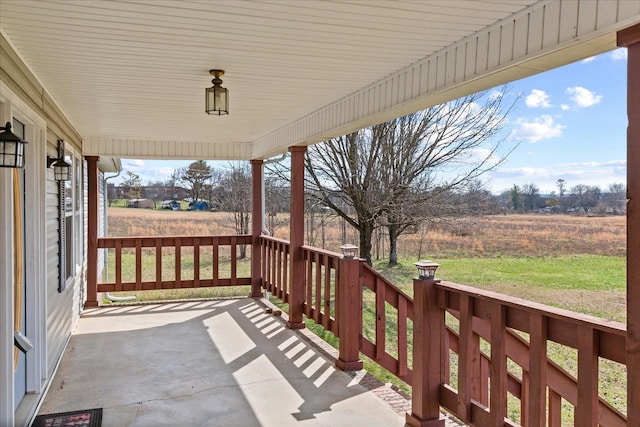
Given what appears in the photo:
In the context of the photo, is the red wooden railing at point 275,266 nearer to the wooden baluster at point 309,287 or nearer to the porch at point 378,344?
the porch at point 378,344

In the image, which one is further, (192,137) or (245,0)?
(192,137)

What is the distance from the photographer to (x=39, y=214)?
363cm

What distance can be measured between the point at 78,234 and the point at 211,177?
9425 millimetres

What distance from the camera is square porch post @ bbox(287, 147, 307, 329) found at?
559 centimetres

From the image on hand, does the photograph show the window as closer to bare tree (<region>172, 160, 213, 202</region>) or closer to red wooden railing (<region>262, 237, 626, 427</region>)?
red wooden railing (<region>262, 237, 626, 427</region>)

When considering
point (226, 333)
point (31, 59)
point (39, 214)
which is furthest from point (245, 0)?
point (226, 333)

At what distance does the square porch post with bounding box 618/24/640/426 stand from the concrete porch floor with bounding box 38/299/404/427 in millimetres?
1679

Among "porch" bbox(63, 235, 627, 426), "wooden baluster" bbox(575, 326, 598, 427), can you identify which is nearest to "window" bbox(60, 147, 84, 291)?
"porch" bbox(63, 235, 627, 426)

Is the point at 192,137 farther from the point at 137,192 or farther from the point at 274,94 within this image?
the point at 137,192

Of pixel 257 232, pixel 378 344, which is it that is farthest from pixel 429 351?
pixel 257 232

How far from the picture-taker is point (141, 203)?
52.2ft

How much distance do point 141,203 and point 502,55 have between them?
14968 millimetres

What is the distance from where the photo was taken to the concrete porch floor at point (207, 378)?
3.38 metres

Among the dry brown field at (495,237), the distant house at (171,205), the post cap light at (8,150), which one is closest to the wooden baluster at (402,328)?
the post cap light at (8,150)
